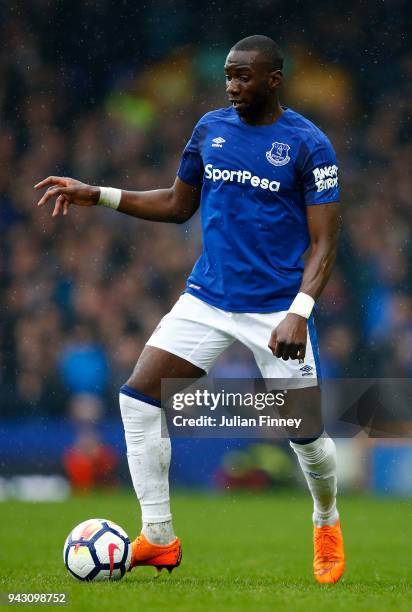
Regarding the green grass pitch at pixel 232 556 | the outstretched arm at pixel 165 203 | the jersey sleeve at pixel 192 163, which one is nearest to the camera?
the green grass pitch at pixel 232 556

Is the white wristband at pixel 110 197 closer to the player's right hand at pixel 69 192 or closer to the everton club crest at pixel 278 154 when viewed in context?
the player's right hand at pixel 69 192

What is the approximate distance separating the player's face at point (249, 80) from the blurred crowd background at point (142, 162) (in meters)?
6.67

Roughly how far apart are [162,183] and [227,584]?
29.6 ft

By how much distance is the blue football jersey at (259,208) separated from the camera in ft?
16.5

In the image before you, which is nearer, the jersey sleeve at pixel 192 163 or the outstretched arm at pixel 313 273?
the outstretched arm at pixel 313 273

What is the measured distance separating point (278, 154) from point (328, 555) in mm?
1766

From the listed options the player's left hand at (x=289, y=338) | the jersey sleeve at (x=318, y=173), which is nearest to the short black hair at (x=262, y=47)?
the jersey sleeve at (x=318, y=173)

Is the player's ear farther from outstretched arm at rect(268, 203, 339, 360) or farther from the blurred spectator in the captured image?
the blurred spectator

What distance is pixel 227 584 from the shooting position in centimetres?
491

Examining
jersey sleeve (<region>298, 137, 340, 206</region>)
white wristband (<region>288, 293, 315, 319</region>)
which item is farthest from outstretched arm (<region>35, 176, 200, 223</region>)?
white wristband (<region>288, 293, 315, 319</region>)

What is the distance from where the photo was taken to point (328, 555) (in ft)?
17.0

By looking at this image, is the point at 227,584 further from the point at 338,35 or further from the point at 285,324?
the point at 338,35

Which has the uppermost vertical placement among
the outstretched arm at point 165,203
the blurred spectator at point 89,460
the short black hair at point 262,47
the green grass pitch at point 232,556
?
the short black hair at point 262,47

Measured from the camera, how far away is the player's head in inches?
195
